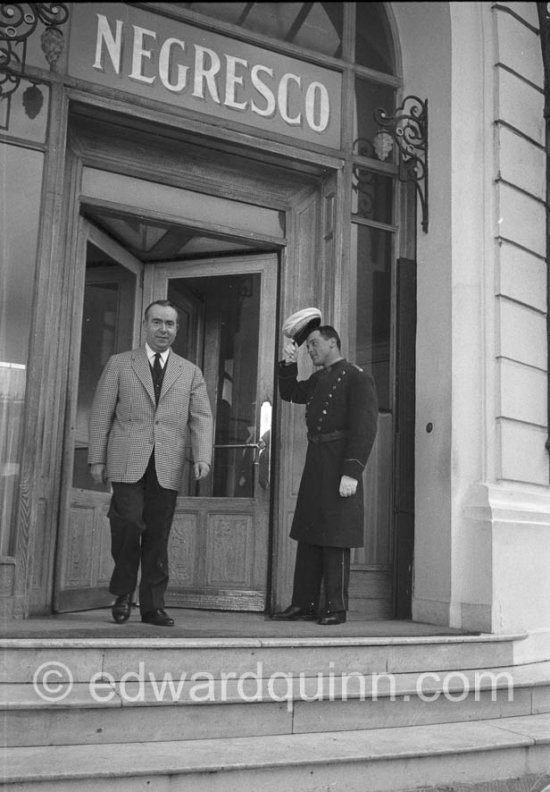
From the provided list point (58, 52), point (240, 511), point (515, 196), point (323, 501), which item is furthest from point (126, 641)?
point (515, 196)

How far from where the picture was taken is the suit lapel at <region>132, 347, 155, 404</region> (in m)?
5.62

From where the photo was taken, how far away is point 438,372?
22.1 feet

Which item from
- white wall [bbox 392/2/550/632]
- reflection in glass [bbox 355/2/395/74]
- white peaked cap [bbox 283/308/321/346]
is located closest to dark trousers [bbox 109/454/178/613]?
white peaked cap [bbox 283/308/321/346]

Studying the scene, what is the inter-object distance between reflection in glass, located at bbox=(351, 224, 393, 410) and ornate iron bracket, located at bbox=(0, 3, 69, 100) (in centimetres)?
252

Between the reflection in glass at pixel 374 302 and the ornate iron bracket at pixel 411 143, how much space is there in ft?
1.32

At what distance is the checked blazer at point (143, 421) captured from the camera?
5.48 m

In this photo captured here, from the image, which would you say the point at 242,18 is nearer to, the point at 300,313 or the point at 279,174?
the point at 279,174

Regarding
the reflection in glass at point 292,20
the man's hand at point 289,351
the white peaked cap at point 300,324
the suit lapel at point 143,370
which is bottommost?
the suit lapel at point 143,370

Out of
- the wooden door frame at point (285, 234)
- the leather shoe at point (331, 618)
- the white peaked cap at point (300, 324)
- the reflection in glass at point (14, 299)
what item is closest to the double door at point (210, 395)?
the wooden door frame at point (285, 234)

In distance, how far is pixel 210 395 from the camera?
7.48 metres

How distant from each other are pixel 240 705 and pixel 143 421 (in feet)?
6.05

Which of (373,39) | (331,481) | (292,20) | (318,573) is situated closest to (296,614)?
(318,573)

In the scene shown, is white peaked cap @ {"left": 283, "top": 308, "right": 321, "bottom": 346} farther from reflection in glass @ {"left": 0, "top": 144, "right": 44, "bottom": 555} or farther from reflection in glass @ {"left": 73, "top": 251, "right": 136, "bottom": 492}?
reflection in glass @ {"left": 0, "top": 144, "right": 44, "bottom": 555}

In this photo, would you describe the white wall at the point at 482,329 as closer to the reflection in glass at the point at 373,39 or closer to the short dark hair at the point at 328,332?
the reflection in glass at the point at 373,39
